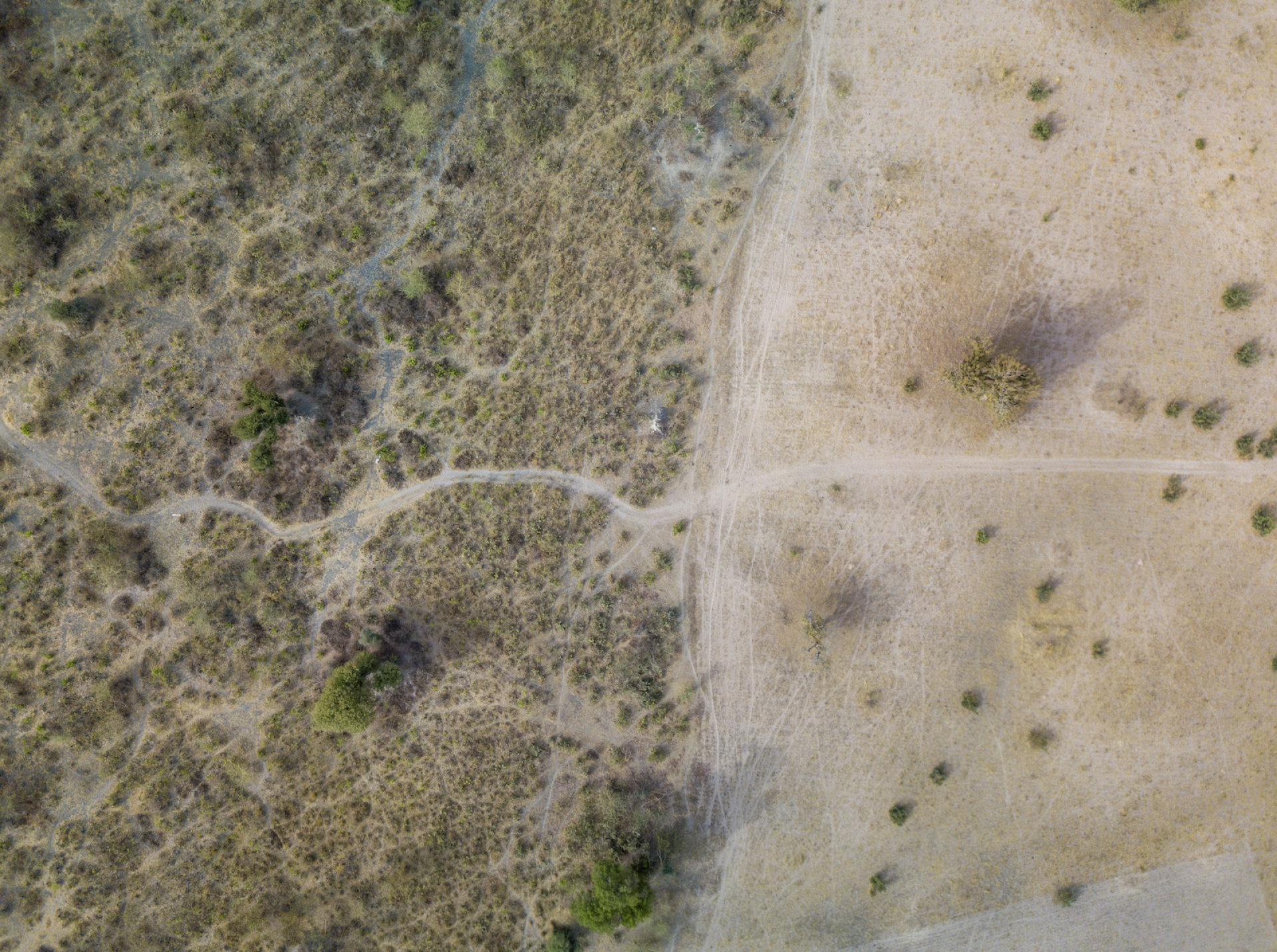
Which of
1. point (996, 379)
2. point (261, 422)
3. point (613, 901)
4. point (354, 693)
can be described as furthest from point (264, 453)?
point (996, 379)

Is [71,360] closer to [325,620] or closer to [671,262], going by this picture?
[325,620]

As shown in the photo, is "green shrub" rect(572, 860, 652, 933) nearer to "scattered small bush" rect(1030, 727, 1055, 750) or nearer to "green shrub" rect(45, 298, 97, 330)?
"scattered small bush" rect(1030, 727, 1055, 750)

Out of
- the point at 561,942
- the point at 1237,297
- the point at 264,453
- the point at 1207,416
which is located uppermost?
the point at 264,453

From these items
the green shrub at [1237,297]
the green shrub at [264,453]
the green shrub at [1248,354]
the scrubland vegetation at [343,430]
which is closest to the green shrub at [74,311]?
the scrubland vegetation at [343,430]

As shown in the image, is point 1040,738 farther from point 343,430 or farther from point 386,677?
point 343,430

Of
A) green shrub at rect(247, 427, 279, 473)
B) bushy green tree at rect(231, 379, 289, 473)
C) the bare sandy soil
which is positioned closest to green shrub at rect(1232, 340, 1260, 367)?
the bare sandy soil
